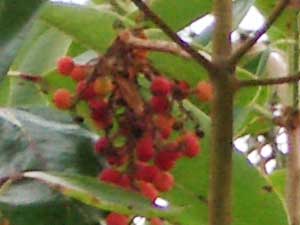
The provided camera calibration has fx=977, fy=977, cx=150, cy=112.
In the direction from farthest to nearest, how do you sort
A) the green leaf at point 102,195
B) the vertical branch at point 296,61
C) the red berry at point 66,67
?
the vertical branch at point 296,61
the red berry at point 66,67
the green leaf at point 102,195

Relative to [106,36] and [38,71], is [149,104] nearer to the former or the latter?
[106,36]

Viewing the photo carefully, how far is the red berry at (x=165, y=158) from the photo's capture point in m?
0.68

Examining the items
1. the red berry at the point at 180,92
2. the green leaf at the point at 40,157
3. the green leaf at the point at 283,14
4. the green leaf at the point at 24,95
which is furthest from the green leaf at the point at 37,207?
the green leaf at the point at 283,14

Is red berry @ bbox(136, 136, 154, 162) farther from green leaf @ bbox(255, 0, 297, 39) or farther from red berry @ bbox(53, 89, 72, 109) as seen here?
green leaf @ bbox(255, 0, 297, 39)

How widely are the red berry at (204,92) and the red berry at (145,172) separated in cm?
6

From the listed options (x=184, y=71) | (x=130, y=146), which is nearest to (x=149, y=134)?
(x=130, y=146)

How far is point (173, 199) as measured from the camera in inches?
31.9

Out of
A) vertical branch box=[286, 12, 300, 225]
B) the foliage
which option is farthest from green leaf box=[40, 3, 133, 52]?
vertical branch box=[286, 12, 300, 225]

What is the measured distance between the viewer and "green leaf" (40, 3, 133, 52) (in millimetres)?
781

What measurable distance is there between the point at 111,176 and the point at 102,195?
2.2 inches

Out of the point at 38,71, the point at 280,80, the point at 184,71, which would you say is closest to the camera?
the point at 280,80

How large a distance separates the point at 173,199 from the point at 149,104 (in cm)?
16

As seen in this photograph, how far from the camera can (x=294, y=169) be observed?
91 centimetres

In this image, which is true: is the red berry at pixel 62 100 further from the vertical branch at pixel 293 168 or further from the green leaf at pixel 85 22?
the vertical branch at pixel 293 168
